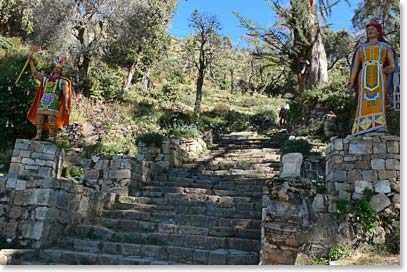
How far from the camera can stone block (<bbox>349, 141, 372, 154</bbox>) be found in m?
4.54

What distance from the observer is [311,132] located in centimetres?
930

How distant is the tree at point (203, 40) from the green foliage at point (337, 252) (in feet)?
34.0

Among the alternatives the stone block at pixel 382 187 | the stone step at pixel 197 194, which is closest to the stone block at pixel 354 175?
the stone block at pixel 382 187

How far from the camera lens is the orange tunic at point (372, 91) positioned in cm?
452

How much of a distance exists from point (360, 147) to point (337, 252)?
148 centimetres

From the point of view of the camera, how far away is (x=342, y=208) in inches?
158

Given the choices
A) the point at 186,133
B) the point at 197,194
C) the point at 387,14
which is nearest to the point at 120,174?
the point at 197,194

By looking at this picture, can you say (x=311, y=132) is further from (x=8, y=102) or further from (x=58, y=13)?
(x=58, y=13)

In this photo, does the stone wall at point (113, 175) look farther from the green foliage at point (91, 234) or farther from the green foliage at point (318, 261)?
the green foliage at point (318, 261)

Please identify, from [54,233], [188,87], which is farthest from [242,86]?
[54,233]

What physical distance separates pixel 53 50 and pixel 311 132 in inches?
320

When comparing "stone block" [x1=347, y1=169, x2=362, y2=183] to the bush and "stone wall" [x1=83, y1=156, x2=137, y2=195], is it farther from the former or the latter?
the bush

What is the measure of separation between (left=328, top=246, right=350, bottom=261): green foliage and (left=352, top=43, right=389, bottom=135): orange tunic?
156 cm

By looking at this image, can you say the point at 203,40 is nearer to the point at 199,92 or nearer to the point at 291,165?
the point at 199,92
